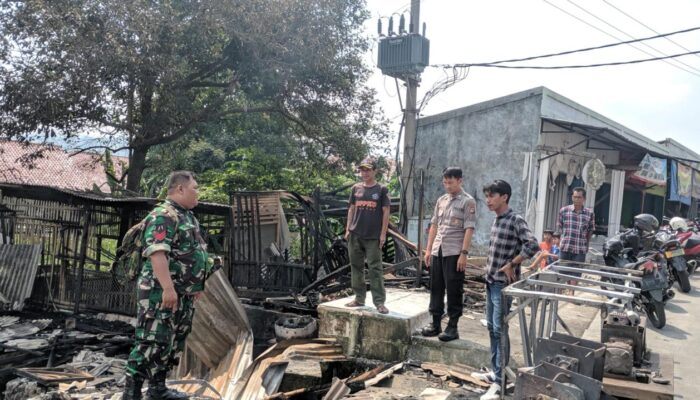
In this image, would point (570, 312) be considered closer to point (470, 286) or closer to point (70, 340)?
point (470, 286)

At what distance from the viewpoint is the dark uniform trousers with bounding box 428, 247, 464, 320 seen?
199 inches

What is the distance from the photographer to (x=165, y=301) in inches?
151

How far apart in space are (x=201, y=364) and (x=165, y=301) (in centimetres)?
271

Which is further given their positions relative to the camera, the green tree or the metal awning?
the metal awning

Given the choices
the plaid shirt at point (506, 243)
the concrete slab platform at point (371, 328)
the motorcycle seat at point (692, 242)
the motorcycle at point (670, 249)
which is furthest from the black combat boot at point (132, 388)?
the motorcycle seat at point (692, 242)

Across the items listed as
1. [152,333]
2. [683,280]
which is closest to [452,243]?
[152,333]

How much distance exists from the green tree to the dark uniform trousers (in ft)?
21.4

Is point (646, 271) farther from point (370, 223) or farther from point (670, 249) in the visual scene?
point (370, 223)

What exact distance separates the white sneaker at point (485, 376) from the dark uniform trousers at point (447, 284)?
2.01ft

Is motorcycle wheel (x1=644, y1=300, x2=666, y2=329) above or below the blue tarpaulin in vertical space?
below

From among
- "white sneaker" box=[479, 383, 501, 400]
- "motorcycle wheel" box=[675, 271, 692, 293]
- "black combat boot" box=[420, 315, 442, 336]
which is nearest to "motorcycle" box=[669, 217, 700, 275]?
"motorcycle wheel" box=[675, 271, 692, 293]

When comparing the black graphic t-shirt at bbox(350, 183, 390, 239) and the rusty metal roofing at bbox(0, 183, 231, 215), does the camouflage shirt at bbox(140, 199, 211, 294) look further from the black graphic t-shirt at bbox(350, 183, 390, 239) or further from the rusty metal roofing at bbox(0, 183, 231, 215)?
the rusty metal roofing at bbox(0, 183, 231, 215)

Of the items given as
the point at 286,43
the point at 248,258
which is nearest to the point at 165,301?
the point at 248,258

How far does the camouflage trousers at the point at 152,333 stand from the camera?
390cm
